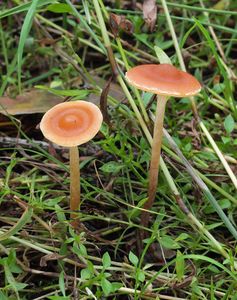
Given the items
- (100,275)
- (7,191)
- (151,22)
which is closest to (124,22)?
(151,22)

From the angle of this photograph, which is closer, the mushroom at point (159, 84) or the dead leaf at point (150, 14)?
the mushroom at point (159, 84)

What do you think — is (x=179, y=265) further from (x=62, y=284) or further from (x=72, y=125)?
(x=72, y=125)

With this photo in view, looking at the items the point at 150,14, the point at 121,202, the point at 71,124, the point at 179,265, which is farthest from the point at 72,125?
the point at 150,14

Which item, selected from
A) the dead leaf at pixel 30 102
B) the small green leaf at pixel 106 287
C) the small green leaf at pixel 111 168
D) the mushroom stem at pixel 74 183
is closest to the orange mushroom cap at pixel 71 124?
the mushroom stem at pixel 74 183

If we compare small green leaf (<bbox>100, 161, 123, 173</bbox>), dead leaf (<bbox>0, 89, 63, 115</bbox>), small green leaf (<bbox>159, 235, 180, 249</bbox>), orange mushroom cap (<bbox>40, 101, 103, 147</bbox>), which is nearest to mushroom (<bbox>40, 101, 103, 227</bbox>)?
orange mushroom cap (<bbox>40, 101, 103, 147</bbox>)

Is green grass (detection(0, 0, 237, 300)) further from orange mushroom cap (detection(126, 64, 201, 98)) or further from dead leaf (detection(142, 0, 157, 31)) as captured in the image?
orange mushroom cap (detection(126, 64, 201, 98))

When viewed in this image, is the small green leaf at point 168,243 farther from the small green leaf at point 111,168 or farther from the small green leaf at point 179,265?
the small green leaf at point 111,168

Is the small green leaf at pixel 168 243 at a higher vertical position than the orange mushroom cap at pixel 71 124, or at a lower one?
lower
